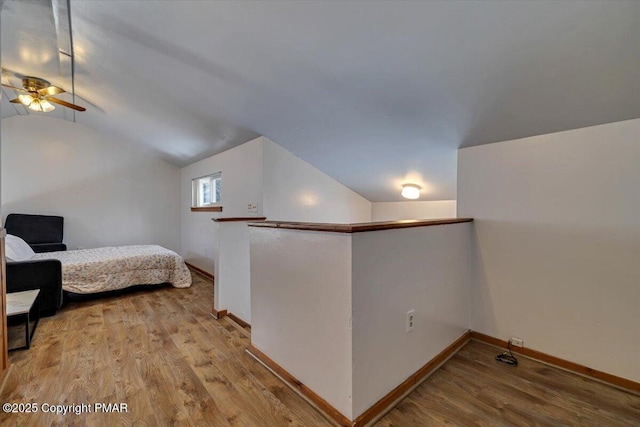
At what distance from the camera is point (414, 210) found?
3.60m

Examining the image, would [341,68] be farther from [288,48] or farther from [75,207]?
[75,207]

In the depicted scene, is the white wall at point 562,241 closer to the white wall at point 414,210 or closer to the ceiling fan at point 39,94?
the white wall at point 414,210

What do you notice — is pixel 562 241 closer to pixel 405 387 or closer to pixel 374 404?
pixel 405 387

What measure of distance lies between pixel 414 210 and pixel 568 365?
208 cm

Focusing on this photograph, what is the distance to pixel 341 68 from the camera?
5.63 feet

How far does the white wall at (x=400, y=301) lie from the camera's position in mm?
1386

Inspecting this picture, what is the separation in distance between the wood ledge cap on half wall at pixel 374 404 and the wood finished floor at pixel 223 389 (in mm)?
36

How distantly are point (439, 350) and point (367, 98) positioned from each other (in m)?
1.83

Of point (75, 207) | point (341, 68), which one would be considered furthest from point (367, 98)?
point (75, 207)

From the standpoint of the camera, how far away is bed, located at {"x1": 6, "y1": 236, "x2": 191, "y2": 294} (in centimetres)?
324

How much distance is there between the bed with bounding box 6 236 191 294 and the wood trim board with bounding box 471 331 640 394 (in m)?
3.65

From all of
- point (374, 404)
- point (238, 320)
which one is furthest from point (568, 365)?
point (238, 320)

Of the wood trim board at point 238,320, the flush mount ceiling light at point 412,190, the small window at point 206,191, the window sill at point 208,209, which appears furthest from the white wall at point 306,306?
the small window at point 206,191

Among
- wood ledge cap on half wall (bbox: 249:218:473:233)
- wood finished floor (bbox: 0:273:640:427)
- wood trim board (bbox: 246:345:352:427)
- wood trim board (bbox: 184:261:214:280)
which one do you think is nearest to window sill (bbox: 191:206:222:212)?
wood trim board (bbox: 184:261:214:280)
